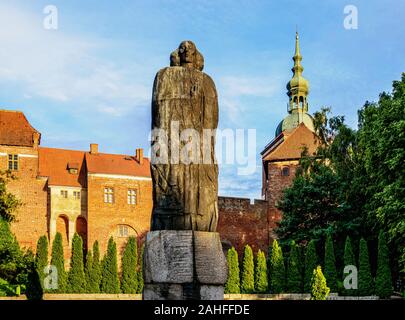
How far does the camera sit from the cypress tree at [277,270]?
121 feet

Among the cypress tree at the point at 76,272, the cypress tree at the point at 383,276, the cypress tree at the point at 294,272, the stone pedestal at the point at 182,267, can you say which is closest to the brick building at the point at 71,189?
the cypress tree at the point at 76,272

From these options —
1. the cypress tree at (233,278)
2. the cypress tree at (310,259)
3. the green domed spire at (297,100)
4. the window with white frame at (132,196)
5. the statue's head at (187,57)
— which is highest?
the green domed spire at (297,100)

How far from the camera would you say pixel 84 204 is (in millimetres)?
47375

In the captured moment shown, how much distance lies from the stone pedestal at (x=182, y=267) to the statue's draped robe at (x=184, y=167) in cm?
18

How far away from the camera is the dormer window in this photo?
48.4 meters

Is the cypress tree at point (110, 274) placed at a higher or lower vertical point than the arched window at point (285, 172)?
lower

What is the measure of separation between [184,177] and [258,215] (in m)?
41.5

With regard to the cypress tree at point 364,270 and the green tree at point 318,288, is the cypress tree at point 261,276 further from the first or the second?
the green tree at point 318,288

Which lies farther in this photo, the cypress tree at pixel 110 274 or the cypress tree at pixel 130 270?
the cypress tree at pixel 130 270

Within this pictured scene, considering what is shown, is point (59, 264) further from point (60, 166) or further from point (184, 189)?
point (184, 189)

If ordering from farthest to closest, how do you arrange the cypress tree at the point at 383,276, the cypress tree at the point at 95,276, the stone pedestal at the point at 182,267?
1. the cypress tree at the point at 95,276
2. the cypress tree at the point at 383,276
3. the stone pedestal at the point at 182,267

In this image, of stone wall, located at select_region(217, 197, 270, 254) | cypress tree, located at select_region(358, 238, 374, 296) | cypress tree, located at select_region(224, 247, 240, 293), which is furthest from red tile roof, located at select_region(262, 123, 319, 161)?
cypress tree, located at select_region(358, 238, 374, 296)

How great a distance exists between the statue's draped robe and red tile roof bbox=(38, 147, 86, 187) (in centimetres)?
3962
